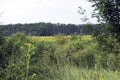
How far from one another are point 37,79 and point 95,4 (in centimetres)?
407

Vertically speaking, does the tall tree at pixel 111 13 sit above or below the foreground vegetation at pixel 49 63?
above

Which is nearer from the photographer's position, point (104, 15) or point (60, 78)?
point (60, 78)

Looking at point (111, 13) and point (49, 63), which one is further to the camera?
point (111, 13)

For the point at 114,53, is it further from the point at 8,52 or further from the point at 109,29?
the point at 8,52

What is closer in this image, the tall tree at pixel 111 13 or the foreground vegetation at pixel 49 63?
the foreground vegetation at pixel 49 63

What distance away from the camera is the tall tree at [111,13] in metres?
11.3

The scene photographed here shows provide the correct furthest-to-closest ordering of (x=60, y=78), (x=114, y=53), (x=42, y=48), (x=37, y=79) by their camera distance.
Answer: (x=42, y=48) → (x=114, y=53) → (x=37, y=79) → (x=60, y=78)

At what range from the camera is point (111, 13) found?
11.4 meters

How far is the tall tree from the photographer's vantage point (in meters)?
11.3

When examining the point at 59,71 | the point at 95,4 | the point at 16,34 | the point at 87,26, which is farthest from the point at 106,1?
the point at 59,71

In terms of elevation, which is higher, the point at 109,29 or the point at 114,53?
the point at 109,29

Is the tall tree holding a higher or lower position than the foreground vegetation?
higher

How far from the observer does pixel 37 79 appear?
869cm

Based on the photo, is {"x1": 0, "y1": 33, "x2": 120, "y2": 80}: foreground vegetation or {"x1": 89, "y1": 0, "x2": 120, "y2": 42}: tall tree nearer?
{"x1": 0, "y1": 33, "x2": 120, "y2": 80}: foreground vegetation
